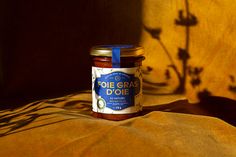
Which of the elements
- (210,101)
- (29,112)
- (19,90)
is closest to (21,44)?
(19,90)

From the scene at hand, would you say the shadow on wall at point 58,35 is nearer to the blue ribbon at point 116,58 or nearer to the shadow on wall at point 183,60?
the shadow on wall at point 183,60

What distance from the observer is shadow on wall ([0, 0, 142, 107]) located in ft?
4.58

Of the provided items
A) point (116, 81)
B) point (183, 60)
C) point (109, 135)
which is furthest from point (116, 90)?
point (183, 60)

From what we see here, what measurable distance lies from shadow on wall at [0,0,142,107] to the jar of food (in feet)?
1.06

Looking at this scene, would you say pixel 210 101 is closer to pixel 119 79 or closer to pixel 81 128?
pixel 119 79

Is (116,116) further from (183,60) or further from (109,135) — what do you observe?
(183,60)

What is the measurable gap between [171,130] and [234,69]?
402mm

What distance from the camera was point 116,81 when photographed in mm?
1057

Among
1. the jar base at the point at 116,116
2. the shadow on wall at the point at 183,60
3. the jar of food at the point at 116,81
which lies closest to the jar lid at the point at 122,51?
the jar of food at the point at 116,81

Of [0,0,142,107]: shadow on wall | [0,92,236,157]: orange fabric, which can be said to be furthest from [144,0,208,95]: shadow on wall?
[0,92,236,157]: orange fabric

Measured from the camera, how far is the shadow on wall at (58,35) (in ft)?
4.58

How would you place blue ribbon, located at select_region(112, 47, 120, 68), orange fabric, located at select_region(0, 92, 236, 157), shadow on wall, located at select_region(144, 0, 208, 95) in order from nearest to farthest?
orange fabric, located at select_region(0, 92, 236, 157) → blue ribbon, located at select_region(112, 47, 120, 68) → shadow on wall, located at select_region(144, 0, 208, 95)

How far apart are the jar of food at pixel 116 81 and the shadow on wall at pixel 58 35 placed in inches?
12.7

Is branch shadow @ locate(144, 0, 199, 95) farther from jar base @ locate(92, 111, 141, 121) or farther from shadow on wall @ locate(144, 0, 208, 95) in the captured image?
jar base @ locate(92, 111, 141, 121)
